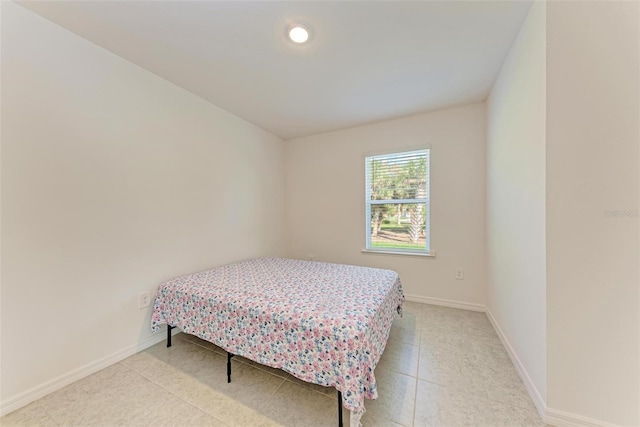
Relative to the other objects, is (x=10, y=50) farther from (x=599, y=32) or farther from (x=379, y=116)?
(x=599, y=32)

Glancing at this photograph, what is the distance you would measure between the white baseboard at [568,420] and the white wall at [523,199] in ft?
0.19

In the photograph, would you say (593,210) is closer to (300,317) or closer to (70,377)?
(300,317)

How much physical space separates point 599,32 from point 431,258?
2.22 meters

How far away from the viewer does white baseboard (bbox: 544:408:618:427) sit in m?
1.13

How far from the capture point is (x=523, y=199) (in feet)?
4.99

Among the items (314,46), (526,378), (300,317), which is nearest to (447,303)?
(526,378)

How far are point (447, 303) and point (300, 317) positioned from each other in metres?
2.21

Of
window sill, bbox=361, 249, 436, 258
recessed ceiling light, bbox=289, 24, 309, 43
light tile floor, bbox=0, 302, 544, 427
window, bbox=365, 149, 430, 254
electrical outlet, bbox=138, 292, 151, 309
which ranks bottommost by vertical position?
light tile floor, bbox=0, 302, 544, 427

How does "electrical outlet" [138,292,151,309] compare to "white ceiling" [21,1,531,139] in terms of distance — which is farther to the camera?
"electrical outlet" [138,292,151,309]

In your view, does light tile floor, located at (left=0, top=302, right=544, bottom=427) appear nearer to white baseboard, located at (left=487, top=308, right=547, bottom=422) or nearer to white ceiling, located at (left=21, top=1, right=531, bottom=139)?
white baseboard, located at (left=487, top=308, right=547, bottom=422)

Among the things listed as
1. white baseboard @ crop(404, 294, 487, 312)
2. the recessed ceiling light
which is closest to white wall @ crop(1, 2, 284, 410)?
the recessed ceiling light

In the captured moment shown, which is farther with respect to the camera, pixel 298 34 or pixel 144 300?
pixel 144 300

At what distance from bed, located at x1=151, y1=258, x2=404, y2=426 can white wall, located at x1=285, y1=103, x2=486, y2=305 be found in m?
0.97

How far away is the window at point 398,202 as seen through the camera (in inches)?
113
